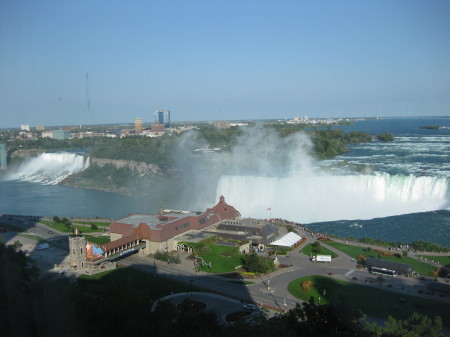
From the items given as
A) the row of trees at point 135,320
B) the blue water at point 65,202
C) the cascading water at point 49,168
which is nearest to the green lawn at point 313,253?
the row of trees at point 135,320

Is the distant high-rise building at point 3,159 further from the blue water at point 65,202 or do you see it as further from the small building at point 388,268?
the small building at point 388,268

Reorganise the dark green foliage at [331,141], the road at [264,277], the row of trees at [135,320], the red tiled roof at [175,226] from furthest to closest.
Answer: the dark green foliage at [331,141], the red tiled roof at [175,226], the road at [264,277], the row of trees at [135,320]

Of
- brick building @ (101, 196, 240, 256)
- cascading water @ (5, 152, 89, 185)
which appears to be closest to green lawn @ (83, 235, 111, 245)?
brick building @ (101, 196, 240, 256)

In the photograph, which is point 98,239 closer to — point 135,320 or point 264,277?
point 264,277

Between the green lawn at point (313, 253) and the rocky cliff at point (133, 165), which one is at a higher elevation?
the rocky cliff at point (133, 165)

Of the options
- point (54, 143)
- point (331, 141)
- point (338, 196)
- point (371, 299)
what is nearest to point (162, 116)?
point (54, 143)

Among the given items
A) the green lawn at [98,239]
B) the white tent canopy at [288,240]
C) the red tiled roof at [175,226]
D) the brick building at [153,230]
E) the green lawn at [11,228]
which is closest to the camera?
the brick building at [153,230]

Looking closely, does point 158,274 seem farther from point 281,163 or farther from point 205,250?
point 281,163
